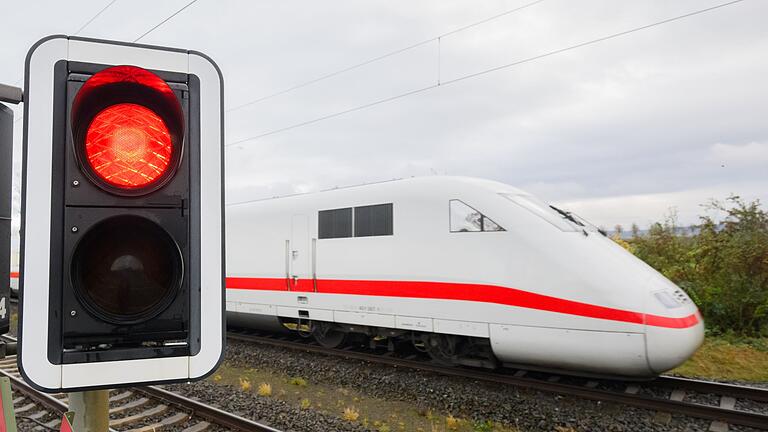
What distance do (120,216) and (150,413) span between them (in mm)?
6146

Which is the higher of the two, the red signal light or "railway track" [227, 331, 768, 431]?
the red signal light

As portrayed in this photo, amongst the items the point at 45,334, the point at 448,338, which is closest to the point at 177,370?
the point at 45,334

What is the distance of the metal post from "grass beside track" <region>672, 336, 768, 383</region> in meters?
8.82

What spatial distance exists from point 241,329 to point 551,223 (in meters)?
8.84

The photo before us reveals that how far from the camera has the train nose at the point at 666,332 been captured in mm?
5977

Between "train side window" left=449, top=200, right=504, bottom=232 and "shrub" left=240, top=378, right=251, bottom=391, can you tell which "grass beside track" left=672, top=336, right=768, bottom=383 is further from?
"shrub" left=240, top=378, right=251, bottom=391

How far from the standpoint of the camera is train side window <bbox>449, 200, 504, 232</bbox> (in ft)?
24.0

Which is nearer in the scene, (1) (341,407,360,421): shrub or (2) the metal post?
(2) the metal post

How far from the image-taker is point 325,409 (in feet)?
22.3

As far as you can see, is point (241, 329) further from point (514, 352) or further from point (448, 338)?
point (514, 352)

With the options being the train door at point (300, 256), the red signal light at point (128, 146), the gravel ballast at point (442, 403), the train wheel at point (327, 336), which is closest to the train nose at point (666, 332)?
the gravel ballast at point (442, 403)

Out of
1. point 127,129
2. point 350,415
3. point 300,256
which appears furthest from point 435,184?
point 127,129

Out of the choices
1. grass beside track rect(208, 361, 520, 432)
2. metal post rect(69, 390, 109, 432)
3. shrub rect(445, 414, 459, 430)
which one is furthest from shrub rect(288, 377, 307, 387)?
metal post rect(69, 390, 109, 432)

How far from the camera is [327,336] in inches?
389
